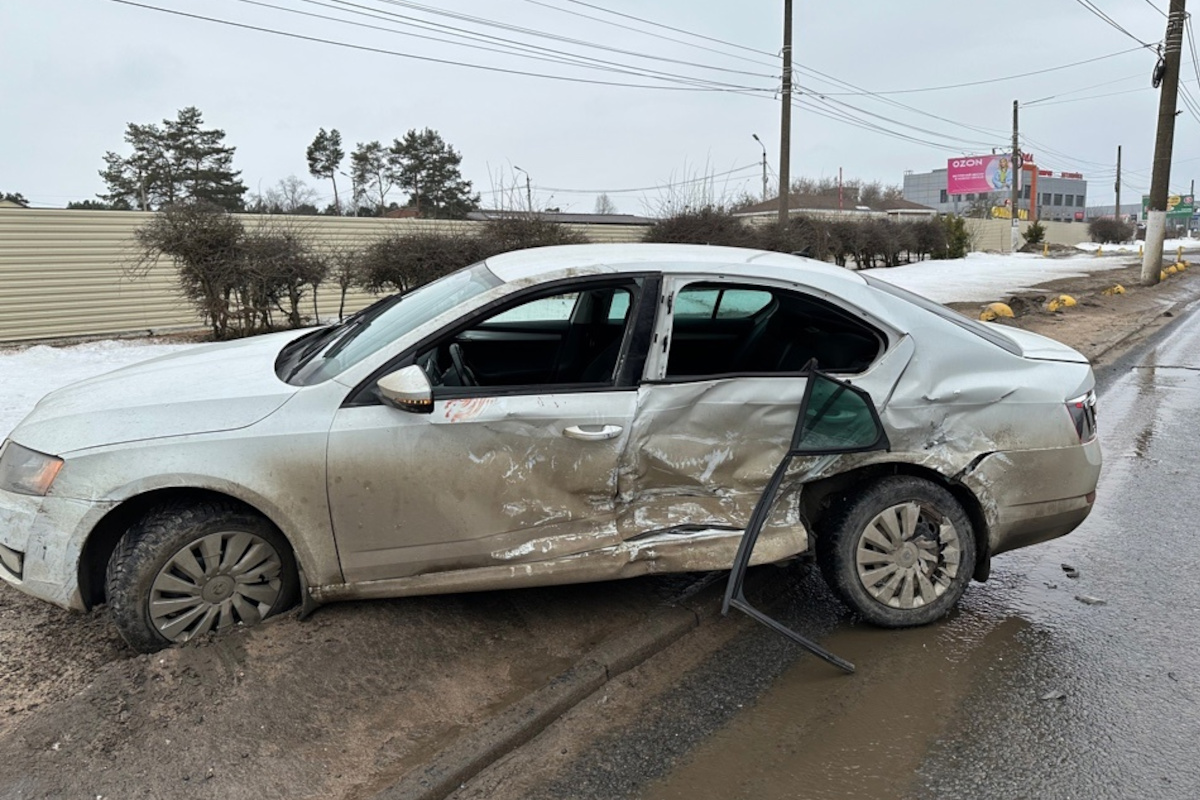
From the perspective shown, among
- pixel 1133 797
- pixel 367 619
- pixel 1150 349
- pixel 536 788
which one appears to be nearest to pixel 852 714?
pixel 1133 797

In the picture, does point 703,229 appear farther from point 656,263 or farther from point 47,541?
point 47,541

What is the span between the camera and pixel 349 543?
9.96 feet

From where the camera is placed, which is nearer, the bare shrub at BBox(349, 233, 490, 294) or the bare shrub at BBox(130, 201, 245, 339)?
A: the bare shrub at BBox(130, 201, 245, 339)

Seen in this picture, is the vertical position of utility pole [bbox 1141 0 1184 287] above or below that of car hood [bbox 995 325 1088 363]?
above

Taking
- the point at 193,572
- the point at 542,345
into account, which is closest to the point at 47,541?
the point at 193,572

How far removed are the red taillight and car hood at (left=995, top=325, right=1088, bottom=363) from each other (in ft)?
0.84

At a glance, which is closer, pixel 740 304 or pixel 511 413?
pixel 511 413

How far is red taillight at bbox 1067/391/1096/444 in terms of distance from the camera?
358 cm

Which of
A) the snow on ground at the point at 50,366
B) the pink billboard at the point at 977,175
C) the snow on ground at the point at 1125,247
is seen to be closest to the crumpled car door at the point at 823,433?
the snow on ground at the point at 50,366

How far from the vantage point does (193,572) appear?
9.92ft

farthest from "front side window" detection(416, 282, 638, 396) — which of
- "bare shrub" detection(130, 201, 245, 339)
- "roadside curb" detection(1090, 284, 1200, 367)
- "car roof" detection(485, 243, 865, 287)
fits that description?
"bare shrub" detection(130, 201, 245, 339)

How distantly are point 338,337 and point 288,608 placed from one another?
4.21 ft

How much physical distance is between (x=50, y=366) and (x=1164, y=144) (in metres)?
26.4

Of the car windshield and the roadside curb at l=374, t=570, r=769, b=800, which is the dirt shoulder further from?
the car windshield
